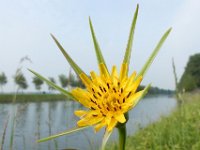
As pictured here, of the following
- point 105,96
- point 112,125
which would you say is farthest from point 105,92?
point 112,125

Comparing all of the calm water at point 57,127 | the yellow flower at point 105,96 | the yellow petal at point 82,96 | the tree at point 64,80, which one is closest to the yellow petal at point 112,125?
the yellow flower at point 105,96

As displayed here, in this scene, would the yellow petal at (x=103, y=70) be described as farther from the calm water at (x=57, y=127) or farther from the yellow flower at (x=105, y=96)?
the calm water at (x=57, y=127)

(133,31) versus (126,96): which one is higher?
(133,31)

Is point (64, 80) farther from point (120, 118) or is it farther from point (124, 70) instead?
point (120, 118)

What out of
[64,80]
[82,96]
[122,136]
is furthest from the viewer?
[64,80]

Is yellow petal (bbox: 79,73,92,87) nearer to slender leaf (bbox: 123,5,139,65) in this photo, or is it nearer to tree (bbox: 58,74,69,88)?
slender leaf (bbox: 123,5,139,65)

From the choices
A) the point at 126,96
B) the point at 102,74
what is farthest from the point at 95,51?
the point at 126,96

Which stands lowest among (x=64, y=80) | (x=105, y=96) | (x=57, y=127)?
(x=105, y=96)

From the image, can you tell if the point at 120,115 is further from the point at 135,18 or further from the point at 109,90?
the point at 135,18
